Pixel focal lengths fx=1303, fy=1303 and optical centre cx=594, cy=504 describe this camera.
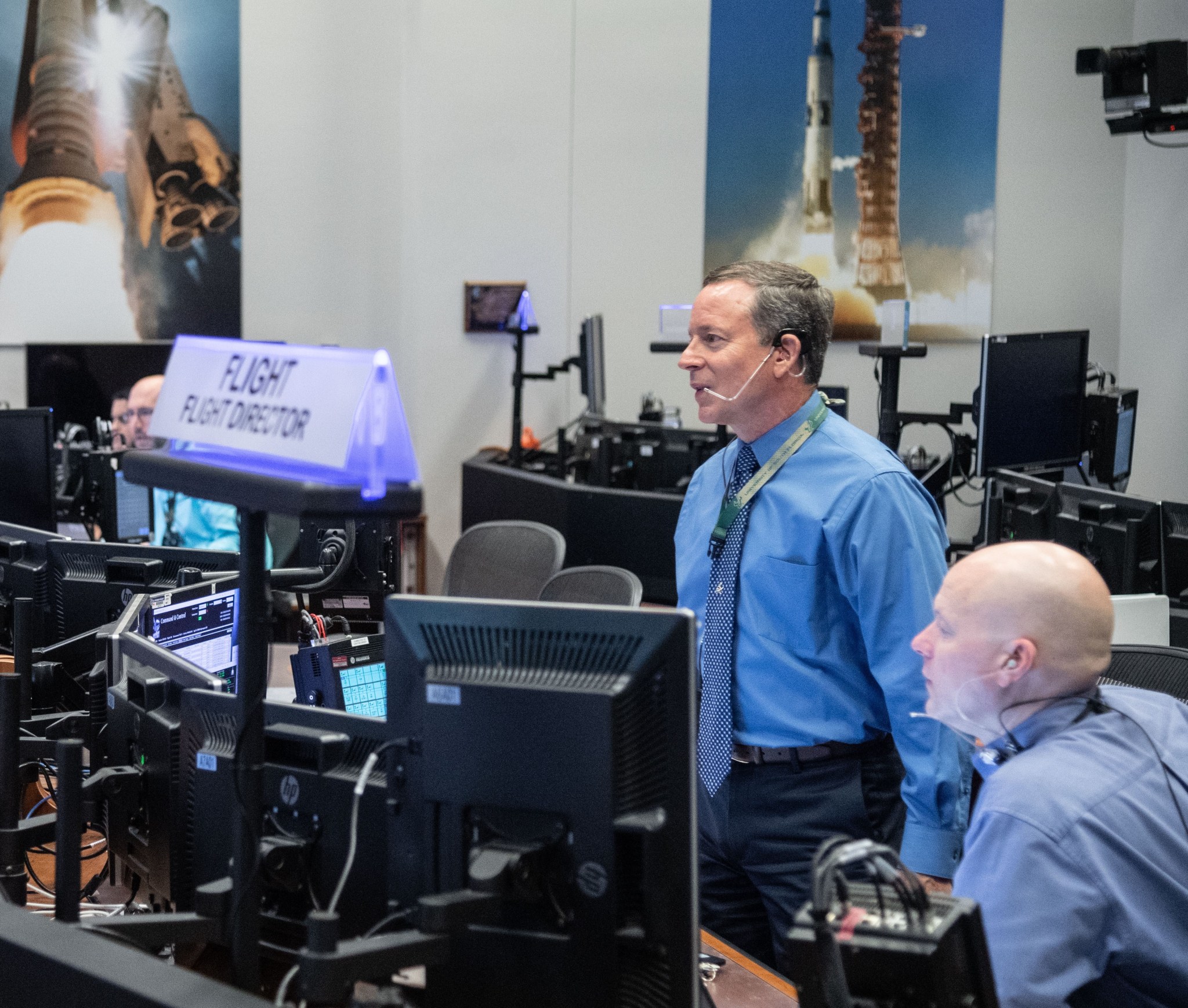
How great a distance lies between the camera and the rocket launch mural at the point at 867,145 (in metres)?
7.13

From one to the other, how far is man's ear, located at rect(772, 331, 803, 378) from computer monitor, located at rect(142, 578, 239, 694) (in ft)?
→ 3.29

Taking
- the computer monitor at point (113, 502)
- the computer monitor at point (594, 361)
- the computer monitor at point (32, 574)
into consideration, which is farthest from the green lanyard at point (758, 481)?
the computer monitor at point (594, 361)

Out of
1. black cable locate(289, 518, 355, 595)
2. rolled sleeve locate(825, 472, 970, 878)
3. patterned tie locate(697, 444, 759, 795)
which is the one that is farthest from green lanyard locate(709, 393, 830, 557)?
black cable locate(289, 518, 355, 595)

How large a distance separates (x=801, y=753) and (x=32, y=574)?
5.39 feet

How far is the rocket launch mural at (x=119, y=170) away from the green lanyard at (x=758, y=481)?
5519 mm

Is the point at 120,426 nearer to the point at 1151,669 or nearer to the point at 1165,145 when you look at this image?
the point at 1151,669

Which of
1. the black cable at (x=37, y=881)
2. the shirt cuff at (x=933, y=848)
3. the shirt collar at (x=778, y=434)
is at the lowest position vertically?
the black cable at (x=37, y=881)

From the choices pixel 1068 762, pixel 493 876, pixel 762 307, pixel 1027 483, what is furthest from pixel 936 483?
pixel 493 876

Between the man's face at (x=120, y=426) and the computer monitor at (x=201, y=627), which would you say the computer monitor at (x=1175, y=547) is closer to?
the computer monitor at (x=201, y=627)

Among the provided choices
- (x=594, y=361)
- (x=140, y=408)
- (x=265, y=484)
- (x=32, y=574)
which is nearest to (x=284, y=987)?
(x=265, y=484)

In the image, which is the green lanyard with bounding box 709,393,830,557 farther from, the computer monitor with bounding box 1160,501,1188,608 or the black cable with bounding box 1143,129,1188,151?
the black cable with bounding box 1143,129,1188,151

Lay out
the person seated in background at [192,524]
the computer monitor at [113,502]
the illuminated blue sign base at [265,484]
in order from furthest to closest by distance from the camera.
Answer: the computer monitor at [113,502]
the person seated in background at [192,524]
the illuminated blue sign base at [265,484]

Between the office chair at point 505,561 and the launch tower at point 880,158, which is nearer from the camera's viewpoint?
the office chair at point 505,561

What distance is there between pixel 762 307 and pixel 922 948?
1.35 m
